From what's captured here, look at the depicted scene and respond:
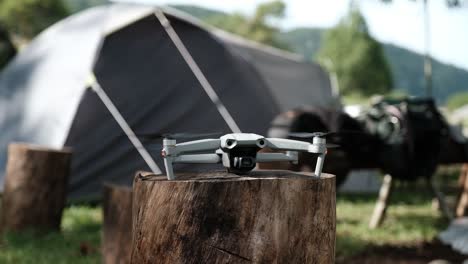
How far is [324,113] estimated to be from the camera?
5.68 meters

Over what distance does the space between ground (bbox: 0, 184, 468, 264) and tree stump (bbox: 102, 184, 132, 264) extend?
1.68ft

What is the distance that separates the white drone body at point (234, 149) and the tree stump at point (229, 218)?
0.05 meters

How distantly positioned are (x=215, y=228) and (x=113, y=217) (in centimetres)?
221

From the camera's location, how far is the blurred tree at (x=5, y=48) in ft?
66.5

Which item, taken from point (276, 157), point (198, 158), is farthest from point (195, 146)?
point (276, 157)

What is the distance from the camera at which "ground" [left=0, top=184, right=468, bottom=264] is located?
4.64m

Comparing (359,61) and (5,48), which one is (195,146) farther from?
(359,61)

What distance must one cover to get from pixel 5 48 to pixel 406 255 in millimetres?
18021

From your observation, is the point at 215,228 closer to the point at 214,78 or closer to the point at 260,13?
the point at 214,78

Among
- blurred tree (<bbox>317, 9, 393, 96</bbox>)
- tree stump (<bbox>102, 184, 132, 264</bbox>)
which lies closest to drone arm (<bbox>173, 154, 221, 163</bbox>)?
tree stump (<bbox>102, 184, 132, 264</bbox>)

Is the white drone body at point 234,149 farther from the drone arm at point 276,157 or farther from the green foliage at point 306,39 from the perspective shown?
the green foliage at point 306,39

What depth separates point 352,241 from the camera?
17.4 ft

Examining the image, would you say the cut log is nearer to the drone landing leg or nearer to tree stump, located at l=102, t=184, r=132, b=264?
the drone landing leg

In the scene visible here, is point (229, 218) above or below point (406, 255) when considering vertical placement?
above
